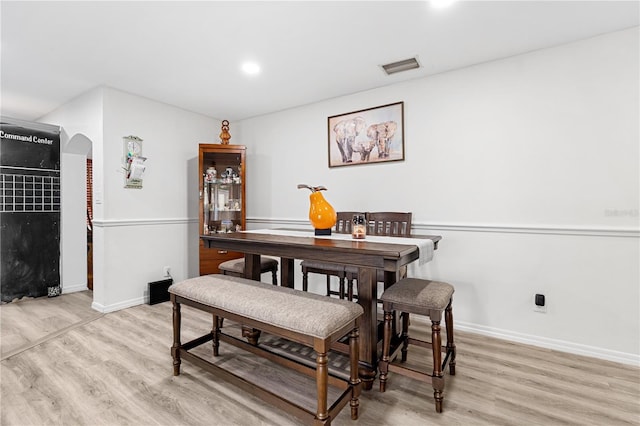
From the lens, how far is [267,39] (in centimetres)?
236

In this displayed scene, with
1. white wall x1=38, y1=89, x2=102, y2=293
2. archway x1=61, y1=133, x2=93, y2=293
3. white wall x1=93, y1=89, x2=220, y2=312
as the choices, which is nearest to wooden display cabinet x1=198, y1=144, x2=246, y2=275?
white wall x1=93, y1=89, x2=220, y2=312

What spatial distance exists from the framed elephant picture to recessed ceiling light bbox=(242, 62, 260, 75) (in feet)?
3.41

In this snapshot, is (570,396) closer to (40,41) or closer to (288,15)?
(288,15)

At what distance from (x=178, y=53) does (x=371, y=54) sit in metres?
1.66

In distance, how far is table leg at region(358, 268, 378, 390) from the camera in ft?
6.16

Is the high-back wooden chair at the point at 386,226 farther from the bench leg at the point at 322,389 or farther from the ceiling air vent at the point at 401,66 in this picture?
the ceiling air vent at the point at 401,66

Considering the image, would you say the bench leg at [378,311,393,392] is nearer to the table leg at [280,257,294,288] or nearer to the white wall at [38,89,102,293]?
the table leg at [280,257,294,288]

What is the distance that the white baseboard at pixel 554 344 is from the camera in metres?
2.20

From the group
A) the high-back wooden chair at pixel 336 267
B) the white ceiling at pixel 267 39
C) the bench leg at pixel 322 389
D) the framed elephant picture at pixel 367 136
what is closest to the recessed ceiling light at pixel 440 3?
the white ceiling at pixel 267 39

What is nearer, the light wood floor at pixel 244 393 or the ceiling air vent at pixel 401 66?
the light wood floor at pixel 244 393

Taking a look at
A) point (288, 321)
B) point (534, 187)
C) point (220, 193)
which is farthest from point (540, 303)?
point (220, 193)

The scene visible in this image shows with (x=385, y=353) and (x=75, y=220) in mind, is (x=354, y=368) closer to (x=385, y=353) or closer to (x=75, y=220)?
(x=385, y=353)

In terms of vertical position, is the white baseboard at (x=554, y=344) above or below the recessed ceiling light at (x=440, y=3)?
below

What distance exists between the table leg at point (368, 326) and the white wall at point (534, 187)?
4.30ft
